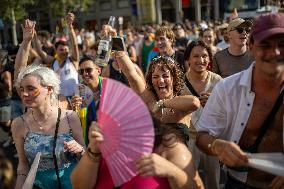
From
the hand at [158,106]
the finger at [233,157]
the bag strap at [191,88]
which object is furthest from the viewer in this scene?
the bag strap at [191,88]

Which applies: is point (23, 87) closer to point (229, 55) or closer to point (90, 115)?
point (90, 115)

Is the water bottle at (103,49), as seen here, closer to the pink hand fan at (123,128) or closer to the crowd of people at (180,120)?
the crowd of people at (180,120)

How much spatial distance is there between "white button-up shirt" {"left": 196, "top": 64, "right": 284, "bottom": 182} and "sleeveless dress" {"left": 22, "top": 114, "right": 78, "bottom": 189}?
1.09 m

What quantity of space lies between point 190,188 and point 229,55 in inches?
112

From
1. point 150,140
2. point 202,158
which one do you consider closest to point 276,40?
point 150,140

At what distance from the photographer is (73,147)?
9.23ft

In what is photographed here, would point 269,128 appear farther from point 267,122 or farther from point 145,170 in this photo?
point 145,170

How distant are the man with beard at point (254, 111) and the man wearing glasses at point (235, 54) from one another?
7.34 ft

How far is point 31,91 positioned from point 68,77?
2.61 meters

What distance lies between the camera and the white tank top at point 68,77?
17.7 feet

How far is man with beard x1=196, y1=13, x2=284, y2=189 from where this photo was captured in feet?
6.67

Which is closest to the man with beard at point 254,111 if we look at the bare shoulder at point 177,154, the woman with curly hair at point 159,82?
the bare shoulder at point 177,154

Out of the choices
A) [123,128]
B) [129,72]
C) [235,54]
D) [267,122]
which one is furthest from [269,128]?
[235,54]

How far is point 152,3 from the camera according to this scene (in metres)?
42.4
